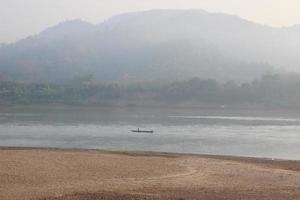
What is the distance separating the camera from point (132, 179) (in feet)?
51.4

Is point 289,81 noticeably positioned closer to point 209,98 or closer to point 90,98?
point 209,98

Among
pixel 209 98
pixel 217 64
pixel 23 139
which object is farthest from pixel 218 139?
pixel 217 64

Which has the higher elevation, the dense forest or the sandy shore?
the dense forest

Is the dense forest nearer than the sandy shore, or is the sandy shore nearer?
the sandy shore

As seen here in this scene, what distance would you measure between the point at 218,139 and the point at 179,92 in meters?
73.4

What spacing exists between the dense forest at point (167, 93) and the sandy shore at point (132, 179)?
9019 cm

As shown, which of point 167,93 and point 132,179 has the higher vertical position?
point 167,93

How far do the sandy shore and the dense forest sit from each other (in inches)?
3551

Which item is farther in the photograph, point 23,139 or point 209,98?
point 209,98

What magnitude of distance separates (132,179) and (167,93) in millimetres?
103772

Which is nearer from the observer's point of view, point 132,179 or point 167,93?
point 132,179

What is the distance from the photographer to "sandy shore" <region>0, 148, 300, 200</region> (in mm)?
13055

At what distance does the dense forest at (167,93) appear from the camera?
111m

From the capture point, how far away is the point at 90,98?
118 meters
